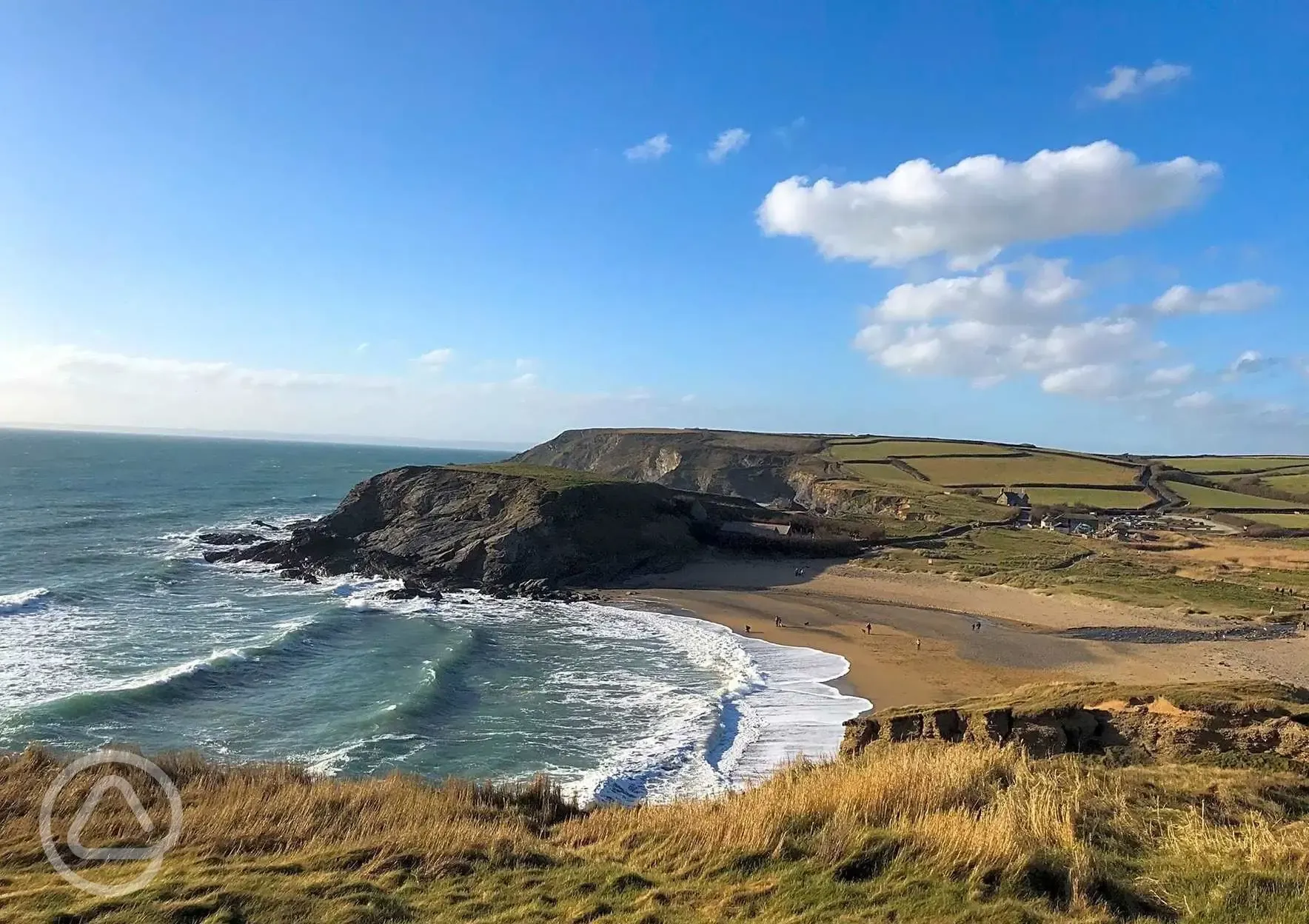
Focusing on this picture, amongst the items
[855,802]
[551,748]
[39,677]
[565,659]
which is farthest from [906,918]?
[39,677]

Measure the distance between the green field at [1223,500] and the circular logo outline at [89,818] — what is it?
313ft

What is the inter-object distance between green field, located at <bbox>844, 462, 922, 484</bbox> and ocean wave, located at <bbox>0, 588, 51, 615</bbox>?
243 feet

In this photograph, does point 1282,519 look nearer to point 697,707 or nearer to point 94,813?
point 697,707

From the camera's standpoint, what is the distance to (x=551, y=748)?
20.5 meters

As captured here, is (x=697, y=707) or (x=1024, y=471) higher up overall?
(x=1024, y=471)

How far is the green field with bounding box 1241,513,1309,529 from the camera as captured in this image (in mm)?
68750

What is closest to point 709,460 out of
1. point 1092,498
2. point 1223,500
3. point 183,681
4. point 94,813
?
point 1092,498

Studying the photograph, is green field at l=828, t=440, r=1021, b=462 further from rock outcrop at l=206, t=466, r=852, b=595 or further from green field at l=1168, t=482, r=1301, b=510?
rock outcrop at l=206, t=466, r=852, b=595

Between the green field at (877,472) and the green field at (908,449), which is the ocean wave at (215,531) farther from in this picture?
the green field at (908,449)

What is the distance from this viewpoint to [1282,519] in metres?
72.2

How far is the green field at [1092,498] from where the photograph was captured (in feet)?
253

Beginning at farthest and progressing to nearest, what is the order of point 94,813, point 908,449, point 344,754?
point 908,449
point 344,754
point 94,813

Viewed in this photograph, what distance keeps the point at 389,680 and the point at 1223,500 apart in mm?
93158

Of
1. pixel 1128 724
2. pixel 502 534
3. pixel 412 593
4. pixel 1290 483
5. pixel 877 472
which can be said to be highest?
pixel 1290 483
